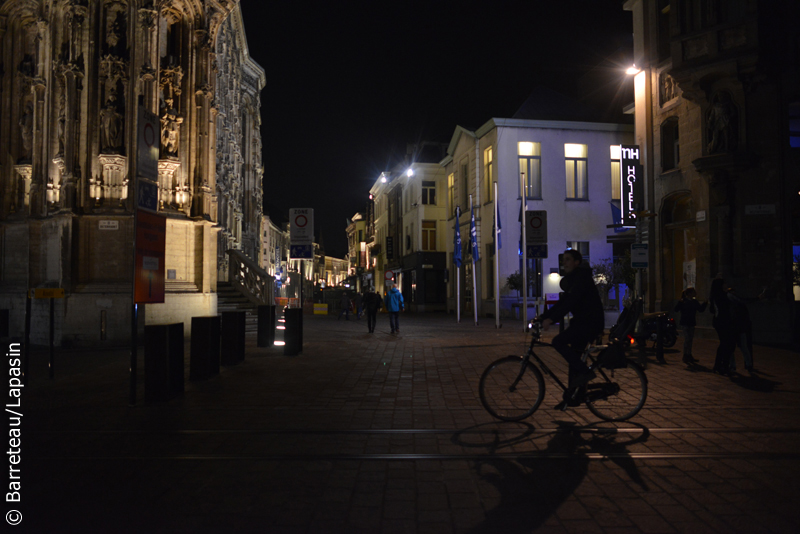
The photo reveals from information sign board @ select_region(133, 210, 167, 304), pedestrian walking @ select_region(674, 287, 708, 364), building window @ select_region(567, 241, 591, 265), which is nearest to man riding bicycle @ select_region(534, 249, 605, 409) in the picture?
information sign board @ select_region(133, 210, 167, 304)

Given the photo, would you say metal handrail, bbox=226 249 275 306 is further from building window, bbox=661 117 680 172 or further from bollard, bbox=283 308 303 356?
building window, bbox=661 117 680 172

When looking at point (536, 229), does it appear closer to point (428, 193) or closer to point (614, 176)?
point (614, 176)

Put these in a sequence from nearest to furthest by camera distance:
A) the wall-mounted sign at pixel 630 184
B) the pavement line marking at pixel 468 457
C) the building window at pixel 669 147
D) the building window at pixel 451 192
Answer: the pavement line marking at pixel 468 457
the building window at pixel 669 147
the wall-mounted sign at pixel 630 184
the building window at pixel 451 192

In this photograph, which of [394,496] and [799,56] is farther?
[799,56]

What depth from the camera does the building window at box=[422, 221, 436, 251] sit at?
45.8 metres

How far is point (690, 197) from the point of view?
19.3 metres

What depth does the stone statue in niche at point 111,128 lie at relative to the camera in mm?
16266

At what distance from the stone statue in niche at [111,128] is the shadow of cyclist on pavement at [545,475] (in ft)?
48.1

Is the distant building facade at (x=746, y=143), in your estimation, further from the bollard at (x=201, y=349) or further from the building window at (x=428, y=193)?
the building window at (x=428, y=193)

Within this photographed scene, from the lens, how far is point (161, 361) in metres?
8.19

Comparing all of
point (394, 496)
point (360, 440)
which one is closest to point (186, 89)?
point (360, 440)

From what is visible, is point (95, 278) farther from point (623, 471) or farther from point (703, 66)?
point (703, 66)

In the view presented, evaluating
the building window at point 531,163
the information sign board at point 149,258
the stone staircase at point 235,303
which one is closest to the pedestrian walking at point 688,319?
the information sign board at point 149,258

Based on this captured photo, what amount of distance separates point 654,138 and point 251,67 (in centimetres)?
3091
